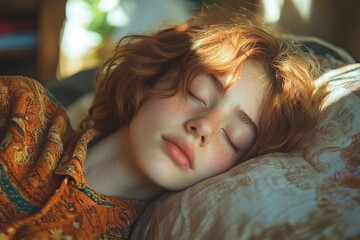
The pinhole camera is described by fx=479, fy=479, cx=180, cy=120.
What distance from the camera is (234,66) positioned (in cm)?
113

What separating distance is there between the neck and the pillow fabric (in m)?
0.10

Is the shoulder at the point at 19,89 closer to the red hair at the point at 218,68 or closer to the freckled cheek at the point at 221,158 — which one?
the red hair at the point at 218,68

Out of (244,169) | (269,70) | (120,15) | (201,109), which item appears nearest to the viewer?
(244,169)

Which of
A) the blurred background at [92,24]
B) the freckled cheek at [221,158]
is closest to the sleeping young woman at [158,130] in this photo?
the freckled cheek at [221,158]

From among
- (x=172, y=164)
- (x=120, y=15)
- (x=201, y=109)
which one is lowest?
(x=120, y=15)

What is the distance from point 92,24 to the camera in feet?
10.2

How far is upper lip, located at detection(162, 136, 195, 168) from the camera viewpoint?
1.05 m

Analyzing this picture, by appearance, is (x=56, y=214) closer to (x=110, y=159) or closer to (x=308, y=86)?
(x=110, y=159)

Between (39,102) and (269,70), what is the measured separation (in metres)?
0.59

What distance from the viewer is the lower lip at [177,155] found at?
1055mm

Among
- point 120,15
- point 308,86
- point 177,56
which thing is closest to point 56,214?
point 177,56

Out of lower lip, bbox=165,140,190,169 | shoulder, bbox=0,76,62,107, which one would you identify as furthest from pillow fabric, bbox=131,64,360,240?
shoulder, bbox=0,76,62,107

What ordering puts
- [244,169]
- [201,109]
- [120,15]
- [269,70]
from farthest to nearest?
[120,15] → [269,70] → [201,109] → [244,169]

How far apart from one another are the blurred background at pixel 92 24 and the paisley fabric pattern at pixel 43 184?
0.70 meters
